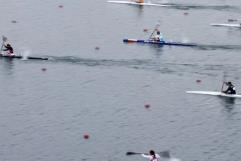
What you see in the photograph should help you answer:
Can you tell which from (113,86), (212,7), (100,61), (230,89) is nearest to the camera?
(230,89)

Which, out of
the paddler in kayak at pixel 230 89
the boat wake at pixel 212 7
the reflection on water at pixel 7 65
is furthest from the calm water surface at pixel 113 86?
the boat wake at pixel 212 7

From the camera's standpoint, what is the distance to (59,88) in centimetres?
5681

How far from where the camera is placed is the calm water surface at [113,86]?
151 feet

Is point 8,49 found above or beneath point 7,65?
above

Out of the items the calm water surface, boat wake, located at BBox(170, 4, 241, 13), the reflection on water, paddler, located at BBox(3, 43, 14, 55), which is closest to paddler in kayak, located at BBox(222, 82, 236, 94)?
the calm water surface

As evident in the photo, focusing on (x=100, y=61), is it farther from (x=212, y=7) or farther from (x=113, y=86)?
(x=212, y=7)

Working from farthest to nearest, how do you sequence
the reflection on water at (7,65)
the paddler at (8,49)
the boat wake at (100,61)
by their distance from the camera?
1. the paddler at (8,49)
2. the boat wake at (100,61)
3. the reflection on water at (7,65)

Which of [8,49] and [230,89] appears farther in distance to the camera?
[8,49]

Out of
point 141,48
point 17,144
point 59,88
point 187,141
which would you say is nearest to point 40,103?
point 59,88

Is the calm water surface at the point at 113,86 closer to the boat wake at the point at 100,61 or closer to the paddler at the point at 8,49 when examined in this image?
the boat wake at the point at 100,61

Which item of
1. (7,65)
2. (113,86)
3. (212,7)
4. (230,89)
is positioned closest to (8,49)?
(7,65)

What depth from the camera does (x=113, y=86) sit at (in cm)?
5781

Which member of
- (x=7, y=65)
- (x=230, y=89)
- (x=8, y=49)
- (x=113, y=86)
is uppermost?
(x=8, y=49)

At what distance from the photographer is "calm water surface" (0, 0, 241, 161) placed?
151ft
